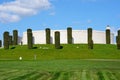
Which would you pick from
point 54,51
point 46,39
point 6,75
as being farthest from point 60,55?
point 6,75

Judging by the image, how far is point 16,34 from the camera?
86.6 m

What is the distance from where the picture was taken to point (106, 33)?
8406cm

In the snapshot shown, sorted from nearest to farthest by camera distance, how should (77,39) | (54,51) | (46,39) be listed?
(54,51)
(46,39)
(77,39)

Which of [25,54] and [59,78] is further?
[25,54]

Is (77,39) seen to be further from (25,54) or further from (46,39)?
(25,54)

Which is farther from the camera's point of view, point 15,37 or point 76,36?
point 15,37

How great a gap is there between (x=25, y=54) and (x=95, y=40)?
31.9m

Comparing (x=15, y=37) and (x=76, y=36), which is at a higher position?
(x=76, y=36)

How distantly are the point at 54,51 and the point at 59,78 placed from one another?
44.3 metres

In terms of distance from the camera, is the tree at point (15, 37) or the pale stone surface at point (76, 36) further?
the tree at point (15, 37)

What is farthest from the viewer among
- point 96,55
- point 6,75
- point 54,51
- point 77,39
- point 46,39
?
point 77,39

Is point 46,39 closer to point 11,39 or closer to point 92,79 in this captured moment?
point 11,39

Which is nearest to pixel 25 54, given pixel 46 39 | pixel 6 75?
pixel 46 39

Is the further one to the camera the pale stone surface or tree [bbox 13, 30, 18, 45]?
tree [bbox 13, 30, 18, 45]
